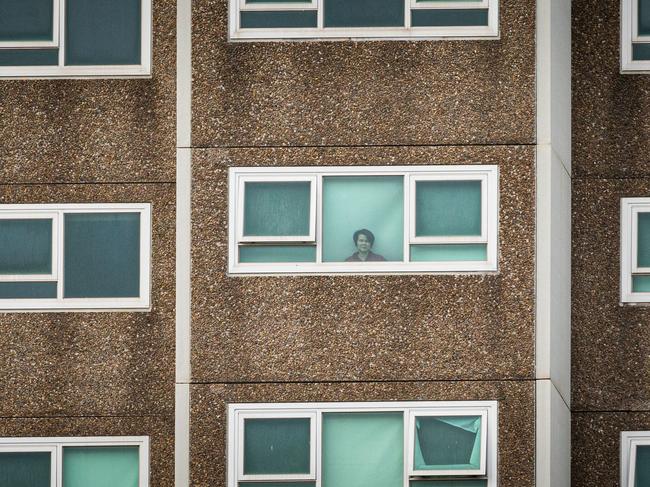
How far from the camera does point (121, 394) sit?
21.5 ft

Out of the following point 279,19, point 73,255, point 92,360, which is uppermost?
point 279,19

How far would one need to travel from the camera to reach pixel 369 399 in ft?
21.2

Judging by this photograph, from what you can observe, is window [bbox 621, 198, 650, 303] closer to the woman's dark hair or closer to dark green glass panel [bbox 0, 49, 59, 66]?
the woman's dark hair

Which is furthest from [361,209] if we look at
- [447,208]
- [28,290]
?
[28,290]

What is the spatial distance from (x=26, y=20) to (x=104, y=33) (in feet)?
2.24

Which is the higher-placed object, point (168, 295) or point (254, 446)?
point (168, 295)

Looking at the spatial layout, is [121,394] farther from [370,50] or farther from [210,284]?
[370,50]

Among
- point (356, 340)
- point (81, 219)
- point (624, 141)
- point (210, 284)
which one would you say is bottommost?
point (356, 340)

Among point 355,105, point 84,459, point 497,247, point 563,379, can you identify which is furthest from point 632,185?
point 84,459

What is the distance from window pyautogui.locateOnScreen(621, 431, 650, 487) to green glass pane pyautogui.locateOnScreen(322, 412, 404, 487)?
6.09ft

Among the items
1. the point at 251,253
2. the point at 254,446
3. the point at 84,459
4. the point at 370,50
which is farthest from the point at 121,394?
the point at 370,50

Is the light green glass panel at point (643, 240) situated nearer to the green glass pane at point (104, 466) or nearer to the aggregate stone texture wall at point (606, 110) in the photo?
the aggregate stone texture wall at point (606, 110)

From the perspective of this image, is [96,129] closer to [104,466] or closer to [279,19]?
[279,19]

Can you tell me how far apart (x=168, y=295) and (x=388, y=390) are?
6.40 ft
